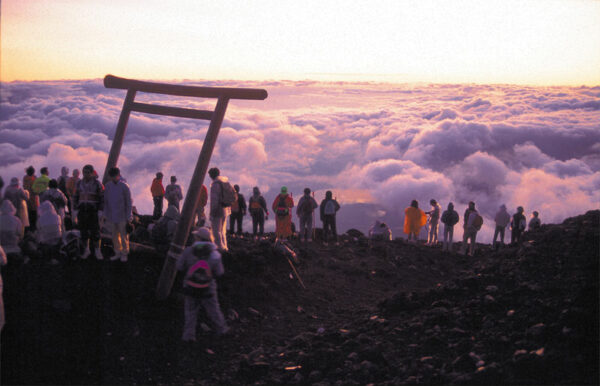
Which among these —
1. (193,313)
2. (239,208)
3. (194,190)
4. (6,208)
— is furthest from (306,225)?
(6,208)

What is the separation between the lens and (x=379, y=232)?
19.3 meters

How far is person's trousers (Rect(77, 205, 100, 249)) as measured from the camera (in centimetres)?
962

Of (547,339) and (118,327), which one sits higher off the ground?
(547,339)

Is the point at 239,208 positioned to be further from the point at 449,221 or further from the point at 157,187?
the point at 449,221

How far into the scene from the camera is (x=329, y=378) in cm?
752

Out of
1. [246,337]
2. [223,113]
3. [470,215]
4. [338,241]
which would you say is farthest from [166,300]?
[470,215]

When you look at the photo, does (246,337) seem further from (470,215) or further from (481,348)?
(470,215)

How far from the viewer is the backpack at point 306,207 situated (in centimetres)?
1593

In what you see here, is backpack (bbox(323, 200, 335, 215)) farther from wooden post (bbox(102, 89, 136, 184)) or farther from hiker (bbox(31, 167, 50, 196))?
hiker (bbox(31, 167, 50, 196))

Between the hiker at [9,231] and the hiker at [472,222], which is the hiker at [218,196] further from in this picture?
the hiker at [472,222]

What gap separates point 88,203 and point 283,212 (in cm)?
703

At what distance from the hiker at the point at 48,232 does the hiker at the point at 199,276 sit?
10.9 feet

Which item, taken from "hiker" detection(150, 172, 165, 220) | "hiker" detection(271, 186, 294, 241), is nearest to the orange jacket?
"hiker" detection(150, 172, 165, 220)

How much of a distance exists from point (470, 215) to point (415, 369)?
11151mm
